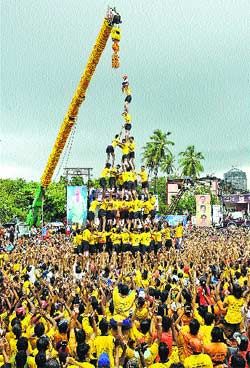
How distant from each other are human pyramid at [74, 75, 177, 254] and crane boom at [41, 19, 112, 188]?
243 inches

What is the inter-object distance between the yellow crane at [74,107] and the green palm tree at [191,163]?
34.0 metres

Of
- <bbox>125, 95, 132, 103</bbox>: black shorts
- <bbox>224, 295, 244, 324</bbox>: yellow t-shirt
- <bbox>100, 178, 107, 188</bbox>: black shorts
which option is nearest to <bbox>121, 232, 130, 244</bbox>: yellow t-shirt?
<bbox>100, 178, 107, 188</bbox>: black shorts

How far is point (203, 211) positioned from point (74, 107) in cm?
1776

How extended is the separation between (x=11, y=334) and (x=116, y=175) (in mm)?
14501

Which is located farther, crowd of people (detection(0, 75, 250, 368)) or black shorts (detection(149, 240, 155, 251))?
black shorts (detection(149, 240, 155, 251))

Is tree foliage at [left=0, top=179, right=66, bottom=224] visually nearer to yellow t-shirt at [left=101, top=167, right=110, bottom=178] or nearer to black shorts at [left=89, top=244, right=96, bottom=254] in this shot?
yellow t-shirt at [left=101, top=167, right=110, bottom=178]

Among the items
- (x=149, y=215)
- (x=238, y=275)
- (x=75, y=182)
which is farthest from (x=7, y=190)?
(x=238, y=275)

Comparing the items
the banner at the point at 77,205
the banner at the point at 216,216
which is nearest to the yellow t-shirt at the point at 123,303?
the banner at the point at 77,205

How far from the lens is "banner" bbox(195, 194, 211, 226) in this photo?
42812 millimetres

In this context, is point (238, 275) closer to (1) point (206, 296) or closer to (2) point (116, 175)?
(1) point (206, 296)

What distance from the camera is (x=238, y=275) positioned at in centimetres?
1004

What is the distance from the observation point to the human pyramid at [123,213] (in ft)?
62.4

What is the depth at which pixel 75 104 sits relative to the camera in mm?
29188

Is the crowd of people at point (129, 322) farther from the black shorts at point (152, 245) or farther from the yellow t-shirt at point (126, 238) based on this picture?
the black shorts at point (152, 245)
